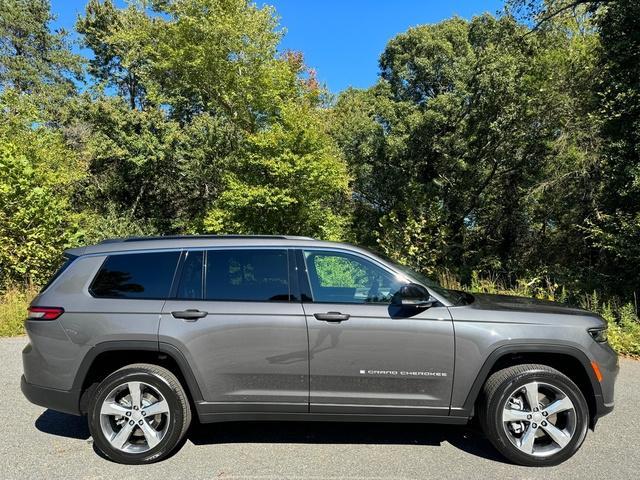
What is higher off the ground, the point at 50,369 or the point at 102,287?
the point at 102,287

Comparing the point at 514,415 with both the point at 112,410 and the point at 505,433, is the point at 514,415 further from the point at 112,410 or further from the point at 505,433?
the point at 112,410

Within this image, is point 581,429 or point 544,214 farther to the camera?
point 544,214

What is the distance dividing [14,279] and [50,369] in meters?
8.66

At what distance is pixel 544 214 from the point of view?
14.7 meters

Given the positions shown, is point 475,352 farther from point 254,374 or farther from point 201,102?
point 201,102

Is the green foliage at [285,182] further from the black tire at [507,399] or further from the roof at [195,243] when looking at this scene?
the black tire at [507,399]

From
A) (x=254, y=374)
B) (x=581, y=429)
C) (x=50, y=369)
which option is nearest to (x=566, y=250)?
(x=581, y=429)

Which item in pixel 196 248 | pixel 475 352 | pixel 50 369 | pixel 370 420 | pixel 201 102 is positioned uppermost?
pixel 201 102

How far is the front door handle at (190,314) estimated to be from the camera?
380cm

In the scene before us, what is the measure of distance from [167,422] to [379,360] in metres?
1.72

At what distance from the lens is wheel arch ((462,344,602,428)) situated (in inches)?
147

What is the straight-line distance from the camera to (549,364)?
3980mm

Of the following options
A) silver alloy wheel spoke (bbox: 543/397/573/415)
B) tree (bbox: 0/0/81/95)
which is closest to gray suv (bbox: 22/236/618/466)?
silver alloy wheel spoke (bbox: 543/397/573/415)

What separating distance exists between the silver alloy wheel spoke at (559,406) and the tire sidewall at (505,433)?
1.4 inches
